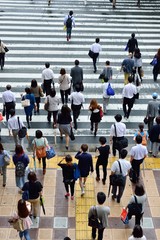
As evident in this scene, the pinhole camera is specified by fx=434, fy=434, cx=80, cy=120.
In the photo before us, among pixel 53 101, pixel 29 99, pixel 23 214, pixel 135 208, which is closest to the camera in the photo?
pixel 23 214

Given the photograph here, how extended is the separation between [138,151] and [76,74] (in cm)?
518

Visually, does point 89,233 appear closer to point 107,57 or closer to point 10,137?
point 10,137

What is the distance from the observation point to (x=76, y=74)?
14.4 metres

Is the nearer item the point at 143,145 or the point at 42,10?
the point at 143,145

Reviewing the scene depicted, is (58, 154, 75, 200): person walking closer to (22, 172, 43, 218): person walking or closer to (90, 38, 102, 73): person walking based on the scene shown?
(22, 172, 43, 218): person walking

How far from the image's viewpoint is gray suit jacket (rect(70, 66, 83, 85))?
14328 mm

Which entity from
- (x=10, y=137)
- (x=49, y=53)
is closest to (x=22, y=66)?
(x=49, y=53)

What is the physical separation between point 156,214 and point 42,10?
57.8ft

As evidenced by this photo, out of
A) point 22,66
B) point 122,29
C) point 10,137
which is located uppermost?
point 122,29

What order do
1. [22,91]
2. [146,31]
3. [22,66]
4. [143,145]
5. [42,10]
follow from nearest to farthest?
[143,145] < [22,91] < [22,66] < [146,31] < [42,10]

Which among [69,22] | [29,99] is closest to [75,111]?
[29,99]

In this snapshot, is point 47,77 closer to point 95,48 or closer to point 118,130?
point 95,48

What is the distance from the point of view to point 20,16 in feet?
77.4

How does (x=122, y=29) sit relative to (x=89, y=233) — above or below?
above
